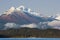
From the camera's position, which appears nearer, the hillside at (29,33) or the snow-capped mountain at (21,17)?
the hillside at (29,33)

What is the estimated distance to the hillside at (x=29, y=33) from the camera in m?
7.45

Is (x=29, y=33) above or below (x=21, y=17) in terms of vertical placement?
below

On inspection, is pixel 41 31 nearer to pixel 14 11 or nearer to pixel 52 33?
pixel 52 33

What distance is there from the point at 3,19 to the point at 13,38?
88 cm

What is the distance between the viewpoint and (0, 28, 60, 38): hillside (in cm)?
745

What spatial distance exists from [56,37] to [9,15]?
2.07 meters

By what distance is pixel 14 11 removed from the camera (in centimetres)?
768

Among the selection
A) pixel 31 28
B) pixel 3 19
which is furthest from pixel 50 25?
pixel 3 19

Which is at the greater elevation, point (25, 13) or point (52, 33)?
point (25, 13)

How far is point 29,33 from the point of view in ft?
24.5

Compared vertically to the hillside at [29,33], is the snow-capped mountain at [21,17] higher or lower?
higher

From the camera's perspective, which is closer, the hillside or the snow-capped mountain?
the hillside

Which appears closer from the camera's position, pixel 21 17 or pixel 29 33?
pixel 29 33

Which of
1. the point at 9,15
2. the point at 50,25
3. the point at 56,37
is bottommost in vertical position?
the point at 56,37
